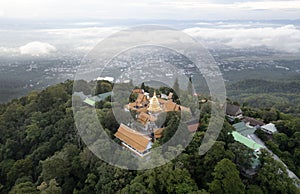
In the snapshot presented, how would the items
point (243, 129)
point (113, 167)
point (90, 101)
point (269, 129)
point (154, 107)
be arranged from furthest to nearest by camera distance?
point (90, 101) < point (269, 129) < point (243, 129) < point (154, 107) < point (113, 167)

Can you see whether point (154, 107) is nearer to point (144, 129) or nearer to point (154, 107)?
point (154, 107)

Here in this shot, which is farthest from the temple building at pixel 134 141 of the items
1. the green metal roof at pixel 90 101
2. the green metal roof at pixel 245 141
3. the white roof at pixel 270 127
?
the white roof at pixel 270 127

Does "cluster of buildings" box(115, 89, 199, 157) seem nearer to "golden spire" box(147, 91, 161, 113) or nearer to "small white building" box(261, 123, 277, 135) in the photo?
"golden spire" box(147, 91, 161, 113)

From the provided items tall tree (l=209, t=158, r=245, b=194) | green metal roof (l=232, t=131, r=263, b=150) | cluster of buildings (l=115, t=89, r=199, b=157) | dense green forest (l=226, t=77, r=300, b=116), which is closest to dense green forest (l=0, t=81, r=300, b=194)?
tall tree (l=209, t=158, r=245, b=194)

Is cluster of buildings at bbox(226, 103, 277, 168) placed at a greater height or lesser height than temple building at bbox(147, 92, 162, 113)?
lesser

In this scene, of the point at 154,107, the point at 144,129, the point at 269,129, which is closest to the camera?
the point at 144,129

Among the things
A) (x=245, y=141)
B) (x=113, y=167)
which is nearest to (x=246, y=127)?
(x=245, y=141)

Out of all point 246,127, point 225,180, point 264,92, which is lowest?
point 264,92

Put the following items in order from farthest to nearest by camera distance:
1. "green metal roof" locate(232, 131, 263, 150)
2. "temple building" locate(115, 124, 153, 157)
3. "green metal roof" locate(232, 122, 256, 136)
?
"green metal roof" locate(232, 122, 256, 136) → "green metal roof" locate(232, 131, 263, 150) → "temple building" locate(115, 124, 153, 157)

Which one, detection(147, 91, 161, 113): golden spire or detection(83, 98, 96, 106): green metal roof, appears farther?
detection(83, 98, 96, 106): green metal roof
